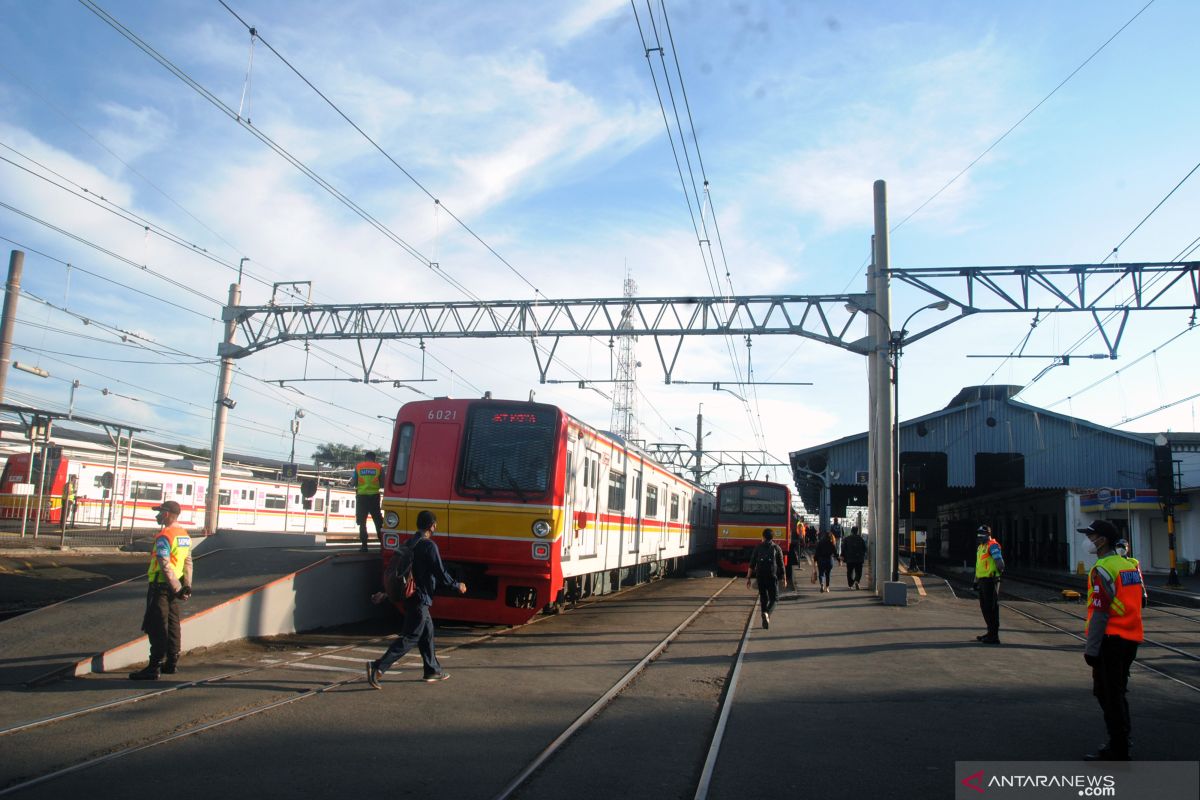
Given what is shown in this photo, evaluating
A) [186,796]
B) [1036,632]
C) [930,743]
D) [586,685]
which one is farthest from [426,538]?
[1036,632]

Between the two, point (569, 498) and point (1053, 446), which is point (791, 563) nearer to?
point (569, 498)

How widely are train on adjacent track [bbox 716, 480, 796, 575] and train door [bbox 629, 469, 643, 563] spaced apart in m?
9.31

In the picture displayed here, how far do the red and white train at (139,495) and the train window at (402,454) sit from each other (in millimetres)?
18509

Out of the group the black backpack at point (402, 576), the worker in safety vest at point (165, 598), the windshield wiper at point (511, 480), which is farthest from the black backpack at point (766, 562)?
the worker in safety vest at point (165, 598)

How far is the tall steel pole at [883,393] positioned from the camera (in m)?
17.0

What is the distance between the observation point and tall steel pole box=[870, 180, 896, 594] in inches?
671

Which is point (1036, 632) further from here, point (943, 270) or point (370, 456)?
point (370, 456)

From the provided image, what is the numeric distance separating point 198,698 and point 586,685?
3359 mm

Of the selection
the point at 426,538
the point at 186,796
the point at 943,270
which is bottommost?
the point at 186,796

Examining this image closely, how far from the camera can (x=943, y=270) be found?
55.7 ft

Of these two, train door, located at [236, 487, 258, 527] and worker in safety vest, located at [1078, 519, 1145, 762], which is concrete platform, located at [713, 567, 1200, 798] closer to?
worker in safety vest, located at [1078, 519, 1145, 762]

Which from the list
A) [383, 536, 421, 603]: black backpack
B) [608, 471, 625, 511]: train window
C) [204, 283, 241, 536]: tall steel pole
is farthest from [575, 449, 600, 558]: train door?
[204, 283, 241, 536]: tall steel pole

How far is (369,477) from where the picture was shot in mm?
14359

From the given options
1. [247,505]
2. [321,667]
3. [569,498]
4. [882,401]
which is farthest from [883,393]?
[247,505]
